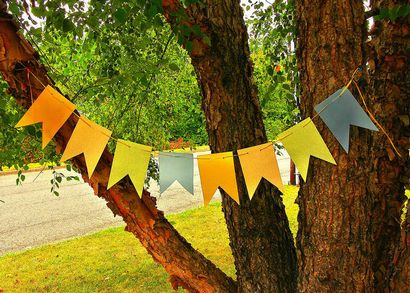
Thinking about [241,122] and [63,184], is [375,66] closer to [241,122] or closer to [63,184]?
[241,122]

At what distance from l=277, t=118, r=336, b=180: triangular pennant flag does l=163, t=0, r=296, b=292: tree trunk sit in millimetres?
431

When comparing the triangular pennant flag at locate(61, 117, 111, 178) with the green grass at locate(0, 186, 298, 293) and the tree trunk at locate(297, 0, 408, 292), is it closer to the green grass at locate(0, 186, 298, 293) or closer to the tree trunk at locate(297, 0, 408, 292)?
the tree trunk at locate(297, 0, 408, 292)

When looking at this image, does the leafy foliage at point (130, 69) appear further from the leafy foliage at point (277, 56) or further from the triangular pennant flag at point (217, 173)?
the triangular pennant flag at point (217, 173)

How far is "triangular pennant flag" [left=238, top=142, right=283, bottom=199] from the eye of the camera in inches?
58.1

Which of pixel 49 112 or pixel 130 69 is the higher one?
Answer: pixel 130 69

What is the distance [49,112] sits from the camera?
1581mm

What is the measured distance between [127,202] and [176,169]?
34 cm

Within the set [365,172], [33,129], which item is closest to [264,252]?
[365,172]

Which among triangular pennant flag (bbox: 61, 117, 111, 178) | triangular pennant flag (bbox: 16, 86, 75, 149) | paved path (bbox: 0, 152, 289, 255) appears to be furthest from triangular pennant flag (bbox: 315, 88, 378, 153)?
paved path (bbox: 0, 152, 289, 255)

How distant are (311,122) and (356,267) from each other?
0.54 meters

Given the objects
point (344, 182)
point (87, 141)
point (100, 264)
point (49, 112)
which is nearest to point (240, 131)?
point (344, 182)

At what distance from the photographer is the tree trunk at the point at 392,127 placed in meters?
1.55

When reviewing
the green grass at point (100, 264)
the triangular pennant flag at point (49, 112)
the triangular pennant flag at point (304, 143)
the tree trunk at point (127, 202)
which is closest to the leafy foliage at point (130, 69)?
the tree trunk at point (127, 202)

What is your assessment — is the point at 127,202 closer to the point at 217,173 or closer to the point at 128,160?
the point at 128,160
